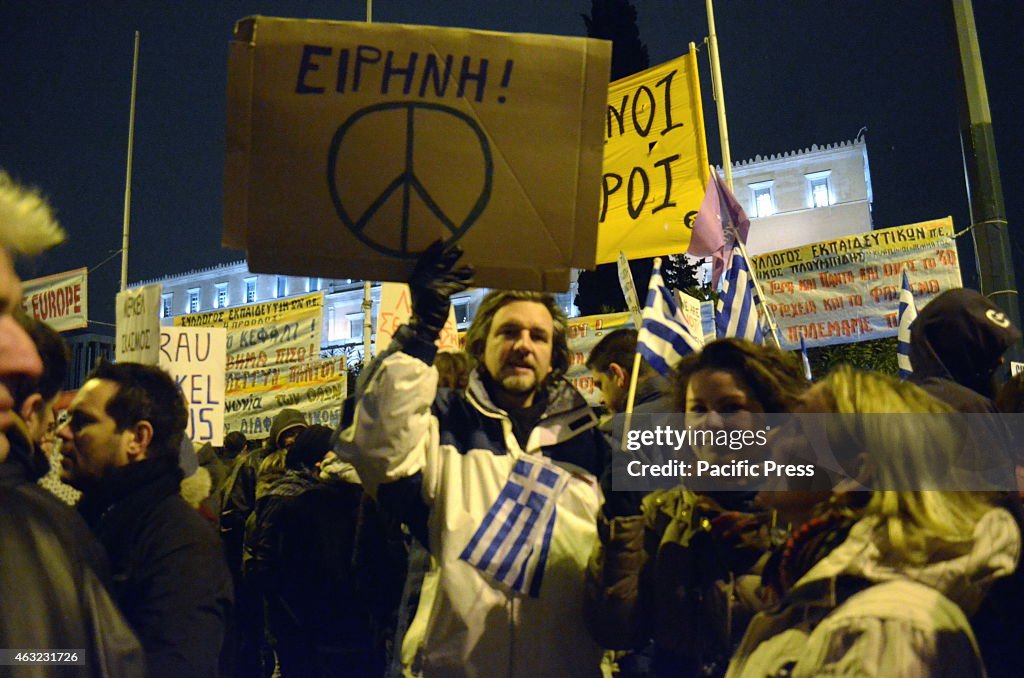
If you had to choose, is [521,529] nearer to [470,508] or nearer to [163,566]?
[470,508]

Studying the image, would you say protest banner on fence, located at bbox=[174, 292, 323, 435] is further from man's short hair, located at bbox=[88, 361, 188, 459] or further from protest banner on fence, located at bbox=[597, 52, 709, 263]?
man's short hair, located at bbox=[88, 361, 188, 459]

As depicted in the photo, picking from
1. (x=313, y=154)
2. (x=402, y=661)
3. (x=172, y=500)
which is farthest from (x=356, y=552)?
(x=313, y=154)

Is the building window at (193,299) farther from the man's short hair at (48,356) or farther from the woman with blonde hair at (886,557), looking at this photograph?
the woman with blonde hair at (886,557)

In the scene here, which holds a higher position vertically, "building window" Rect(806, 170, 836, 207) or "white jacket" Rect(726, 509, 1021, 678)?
"building window" Rect(806, 170, 836, 207)

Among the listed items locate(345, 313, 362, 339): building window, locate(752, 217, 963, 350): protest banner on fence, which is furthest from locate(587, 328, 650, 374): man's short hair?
locate(345, 313, 362, 339): building window

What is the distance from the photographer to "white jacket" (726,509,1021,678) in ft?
5.34

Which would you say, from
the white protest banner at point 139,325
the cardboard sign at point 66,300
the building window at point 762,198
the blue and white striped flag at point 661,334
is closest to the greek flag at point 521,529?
the blue and white striped flag at point 661,334

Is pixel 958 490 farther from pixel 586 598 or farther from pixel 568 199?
pixel 568 199

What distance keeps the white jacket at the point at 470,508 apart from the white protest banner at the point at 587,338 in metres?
7.47

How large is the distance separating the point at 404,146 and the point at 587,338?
8593 millimetres

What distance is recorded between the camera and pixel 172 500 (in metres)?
2.40

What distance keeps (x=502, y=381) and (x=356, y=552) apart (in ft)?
4.29

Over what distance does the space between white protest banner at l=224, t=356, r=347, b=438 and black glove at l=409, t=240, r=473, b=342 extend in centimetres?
810

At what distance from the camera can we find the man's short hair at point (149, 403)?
8.20ft
